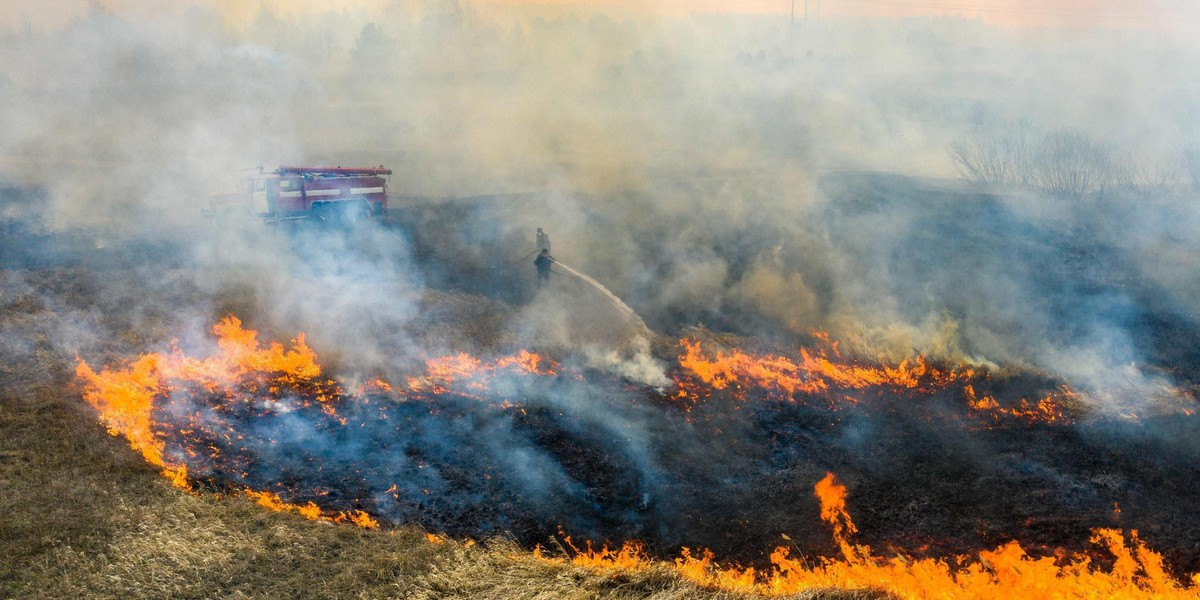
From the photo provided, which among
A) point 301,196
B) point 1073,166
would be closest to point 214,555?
point 301,196

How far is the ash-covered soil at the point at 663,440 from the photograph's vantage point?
485 inches

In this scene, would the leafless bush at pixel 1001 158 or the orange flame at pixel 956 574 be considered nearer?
the orange flame at pixel 956 574

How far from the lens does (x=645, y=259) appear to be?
23.2 metres

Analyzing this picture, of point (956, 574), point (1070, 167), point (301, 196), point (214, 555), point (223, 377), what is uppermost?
point (1070, 167)

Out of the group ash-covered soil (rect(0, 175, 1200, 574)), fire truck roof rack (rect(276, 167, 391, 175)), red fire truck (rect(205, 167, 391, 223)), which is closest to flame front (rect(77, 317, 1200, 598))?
ash-covered soil (rect(0, 175, 1200, 574))

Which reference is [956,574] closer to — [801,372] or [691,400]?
[691,400]

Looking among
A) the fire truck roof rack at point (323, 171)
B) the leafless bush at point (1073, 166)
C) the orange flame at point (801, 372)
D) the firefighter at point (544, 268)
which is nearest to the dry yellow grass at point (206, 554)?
the orange flame at point (801, 372)

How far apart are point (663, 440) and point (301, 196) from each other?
49.0ft

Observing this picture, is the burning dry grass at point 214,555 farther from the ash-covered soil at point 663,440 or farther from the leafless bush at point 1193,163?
the leafless bush at point 1193,163

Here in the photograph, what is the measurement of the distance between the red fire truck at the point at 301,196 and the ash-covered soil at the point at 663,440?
8.18 ft

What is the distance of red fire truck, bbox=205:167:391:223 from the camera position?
22297 millimetres

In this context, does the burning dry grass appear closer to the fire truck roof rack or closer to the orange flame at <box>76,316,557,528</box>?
the orange flame at <box>76,316,557,528</box>

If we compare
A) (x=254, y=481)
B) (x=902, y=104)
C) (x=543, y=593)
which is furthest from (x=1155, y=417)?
(x=902, y=104)

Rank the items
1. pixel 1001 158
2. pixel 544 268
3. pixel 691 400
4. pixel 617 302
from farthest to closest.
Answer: pixel 1001 158 → pixel 544 268 → pixel 617 302 → pixel 691 400
